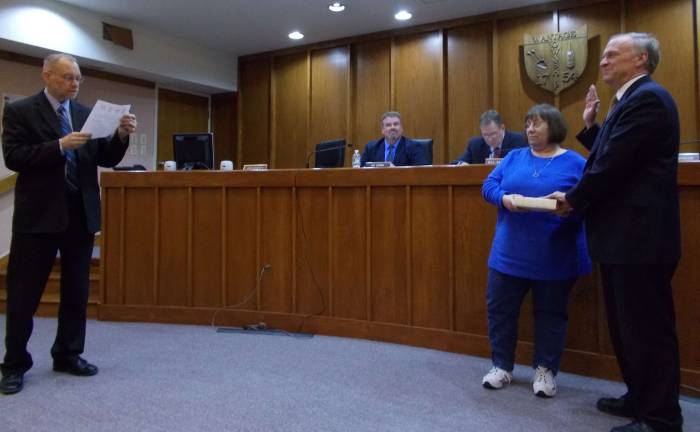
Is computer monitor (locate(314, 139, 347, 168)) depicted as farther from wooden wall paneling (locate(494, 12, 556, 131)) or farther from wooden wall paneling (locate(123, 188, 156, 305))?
wooden wall paneling (locate(494, 12, 556, 131))

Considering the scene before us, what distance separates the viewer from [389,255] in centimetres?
296

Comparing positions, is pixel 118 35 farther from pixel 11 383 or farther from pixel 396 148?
pixel 11 383

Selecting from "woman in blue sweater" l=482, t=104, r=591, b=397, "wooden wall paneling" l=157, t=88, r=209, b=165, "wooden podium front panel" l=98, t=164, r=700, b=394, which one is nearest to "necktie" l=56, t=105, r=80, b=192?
"wooden podium front panel" l=98, t=164, r=700, b=394

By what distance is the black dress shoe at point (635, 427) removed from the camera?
1671 mm

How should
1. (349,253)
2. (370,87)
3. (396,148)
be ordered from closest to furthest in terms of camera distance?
(349,253) → (396,148) → (370,87)

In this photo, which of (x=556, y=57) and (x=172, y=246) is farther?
(x=556, y=57)

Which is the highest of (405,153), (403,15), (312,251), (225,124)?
(403,15)

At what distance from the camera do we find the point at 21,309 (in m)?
2.19

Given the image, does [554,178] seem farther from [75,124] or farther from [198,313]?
[198,313]

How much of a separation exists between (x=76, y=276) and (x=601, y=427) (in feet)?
7.60

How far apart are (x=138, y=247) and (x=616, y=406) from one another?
304cm

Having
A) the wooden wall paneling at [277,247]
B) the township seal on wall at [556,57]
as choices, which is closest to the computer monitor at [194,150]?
the wooden wall paneling at [277,247]

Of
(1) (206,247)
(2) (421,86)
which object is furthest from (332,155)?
(2) (421,86)

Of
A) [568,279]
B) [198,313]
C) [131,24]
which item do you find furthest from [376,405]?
[131,24]
